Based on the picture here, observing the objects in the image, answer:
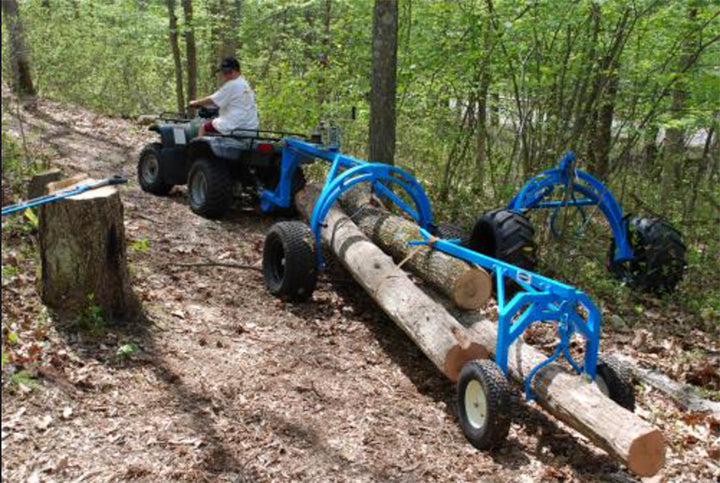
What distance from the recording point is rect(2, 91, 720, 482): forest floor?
12.4 feet

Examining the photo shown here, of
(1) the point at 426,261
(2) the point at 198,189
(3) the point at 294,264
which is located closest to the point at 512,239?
(1) the point at 426,261

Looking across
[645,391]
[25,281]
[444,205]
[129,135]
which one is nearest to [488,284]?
[645,391]

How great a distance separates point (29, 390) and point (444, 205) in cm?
735

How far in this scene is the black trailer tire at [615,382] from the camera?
456 cm

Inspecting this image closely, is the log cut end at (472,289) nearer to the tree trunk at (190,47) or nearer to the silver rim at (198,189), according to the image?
the silver rim at (198,189)

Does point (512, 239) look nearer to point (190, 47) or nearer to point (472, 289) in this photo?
point (472, 289)

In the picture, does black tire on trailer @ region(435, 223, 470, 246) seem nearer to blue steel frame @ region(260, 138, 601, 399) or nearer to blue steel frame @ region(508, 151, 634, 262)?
blue steel frame @ region(260, 138, 601, 399)

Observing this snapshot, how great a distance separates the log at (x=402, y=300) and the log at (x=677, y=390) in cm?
172

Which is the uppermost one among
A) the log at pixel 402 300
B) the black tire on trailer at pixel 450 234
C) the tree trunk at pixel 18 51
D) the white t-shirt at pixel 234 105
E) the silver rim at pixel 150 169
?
the tree trunk at pixel 18 51

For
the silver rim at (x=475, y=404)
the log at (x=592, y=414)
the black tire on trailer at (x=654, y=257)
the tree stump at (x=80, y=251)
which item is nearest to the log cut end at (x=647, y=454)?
the log at (x=592, y=414)

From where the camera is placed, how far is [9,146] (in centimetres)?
818

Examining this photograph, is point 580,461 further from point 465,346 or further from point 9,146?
point 9,146

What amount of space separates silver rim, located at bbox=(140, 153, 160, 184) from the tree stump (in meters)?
4.58

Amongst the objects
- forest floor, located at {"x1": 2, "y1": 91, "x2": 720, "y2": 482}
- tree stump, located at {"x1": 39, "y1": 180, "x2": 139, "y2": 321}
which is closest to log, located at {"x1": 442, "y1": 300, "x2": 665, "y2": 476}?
forest floor, located at {"x1": 2, "y1": 91, "x2": 720, "y2": 482}
